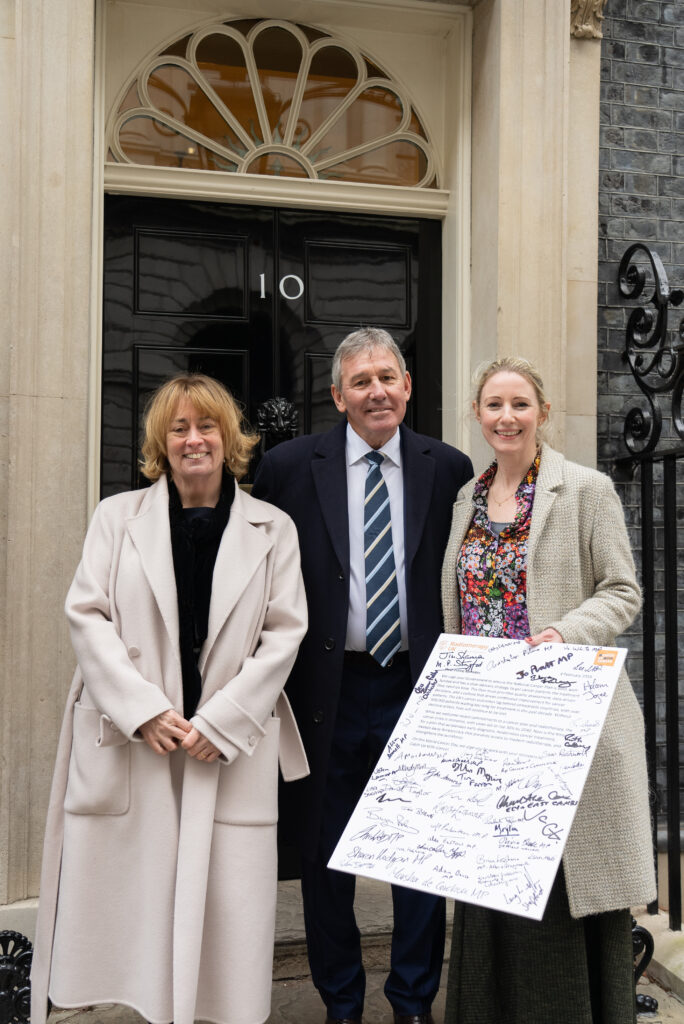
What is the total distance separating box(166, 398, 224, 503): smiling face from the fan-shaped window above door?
2.11m

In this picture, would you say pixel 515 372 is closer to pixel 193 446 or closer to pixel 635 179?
pixel 193 446

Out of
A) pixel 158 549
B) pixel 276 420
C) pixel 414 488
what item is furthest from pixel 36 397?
pixel 414 488

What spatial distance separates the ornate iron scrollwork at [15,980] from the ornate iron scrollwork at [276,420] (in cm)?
233

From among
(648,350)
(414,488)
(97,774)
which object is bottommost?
(97,774)

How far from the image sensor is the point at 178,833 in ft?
9.51

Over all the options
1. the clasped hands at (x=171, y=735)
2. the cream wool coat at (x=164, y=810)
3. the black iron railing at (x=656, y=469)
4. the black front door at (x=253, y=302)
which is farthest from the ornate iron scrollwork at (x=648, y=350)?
the clasped hands at (x=171, y=735)

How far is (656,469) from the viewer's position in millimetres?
5027

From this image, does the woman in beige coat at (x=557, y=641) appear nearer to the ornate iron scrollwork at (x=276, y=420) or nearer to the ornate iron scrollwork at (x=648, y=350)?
the ornate iron scrollwork at (x=648, y=350)

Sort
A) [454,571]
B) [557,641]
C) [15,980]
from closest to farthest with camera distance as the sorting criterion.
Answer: [557,641], [454,571], [15,980]

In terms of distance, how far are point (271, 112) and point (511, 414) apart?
8.29ft

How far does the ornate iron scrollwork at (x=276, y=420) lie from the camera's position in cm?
462

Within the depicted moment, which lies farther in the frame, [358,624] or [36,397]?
[36,397]

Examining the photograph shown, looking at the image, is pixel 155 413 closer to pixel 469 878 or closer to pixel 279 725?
pixel 279 725
